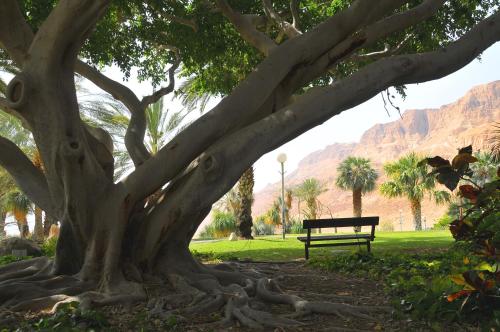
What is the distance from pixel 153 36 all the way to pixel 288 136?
5.64 m

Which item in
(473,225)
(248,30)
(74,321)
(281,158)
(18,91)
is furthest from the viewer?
(281,158)

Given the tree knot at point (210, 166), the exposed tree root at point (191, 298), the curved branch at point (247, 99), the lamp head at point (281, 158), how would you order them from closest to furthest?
the exposed tree root at point (191, 298), the tree knot at point (210, 166), the curved branch at point (247, 99), the lamp head at point (281, 158)

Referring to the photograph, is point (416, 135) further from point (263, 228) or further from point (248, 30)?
point (248, 30)

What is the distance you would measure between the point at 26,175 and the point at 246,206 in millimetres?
15944

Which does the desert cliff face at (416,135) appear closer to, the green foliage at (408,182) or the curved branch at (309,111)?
the green foliage at (408,182)

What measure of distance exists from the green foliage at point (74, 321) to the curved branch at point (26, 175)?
227 cm

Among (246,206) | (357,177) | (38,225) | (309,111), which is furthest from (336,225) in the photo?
(357,177)

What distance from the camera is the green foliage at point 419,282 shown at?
4191 mm

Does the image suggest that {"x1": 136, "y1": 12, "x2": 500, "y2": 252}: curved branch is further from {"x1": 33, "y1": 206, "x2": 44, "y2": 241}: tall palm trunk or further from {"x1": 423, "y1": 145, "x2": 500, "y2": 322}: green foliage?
{"x1": 33, "y1": 206, "x2": 44, "y2": 241}: tall palm trunk

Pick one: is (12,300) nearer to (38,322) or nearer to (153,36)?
(38,322)

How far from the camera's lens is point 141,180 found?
579 centimetres

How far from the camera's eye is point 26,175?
6.64 meters

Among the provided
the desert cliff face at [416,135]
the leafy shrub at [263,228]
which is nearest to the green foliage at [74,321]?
the leafy shrub at [263,228]

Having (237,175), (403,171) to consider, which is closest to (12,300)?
(237,175)
